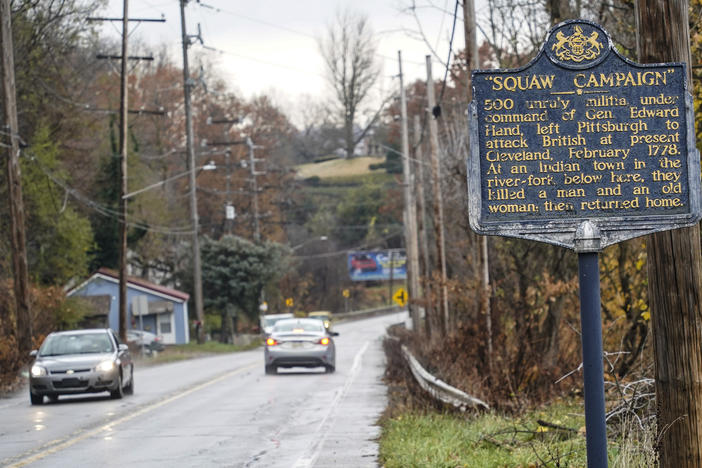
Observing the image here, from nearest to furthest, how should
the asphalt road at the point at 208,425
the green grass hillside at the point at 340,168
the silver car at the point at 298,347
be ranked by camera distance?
the asphalt road at the point at 208,425
the silver car at the point at 298,347
the green grass hillside at the point at 340,168

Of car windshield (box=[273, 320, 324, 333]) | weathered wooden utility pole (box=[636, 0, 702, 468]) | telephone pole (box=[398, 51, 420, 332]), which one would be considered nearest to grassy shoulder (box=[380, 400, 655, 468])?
weathered wooden utility pole (box=[636, 0, 702, 468])

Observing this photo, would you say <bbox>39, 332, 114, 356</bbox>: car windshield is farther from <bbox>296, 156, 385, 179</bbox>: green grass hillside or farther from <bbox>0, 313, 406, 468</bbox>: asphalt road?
<bbox>296, 156, 385, 179</bbox>: green grass hillside

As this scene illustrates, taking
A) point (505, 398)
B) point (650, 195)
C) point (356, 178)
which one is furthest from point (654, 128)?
point (356, 178)

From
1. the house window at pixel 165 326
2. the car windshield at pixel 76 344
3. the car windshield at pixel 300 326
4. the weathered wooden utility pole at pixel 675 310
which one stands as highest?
the weathered wooden utility pole at pixel 675 310

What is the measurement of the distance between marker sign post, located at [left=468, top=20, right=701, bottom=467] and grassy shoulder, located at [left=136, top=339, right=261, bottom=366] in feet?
115

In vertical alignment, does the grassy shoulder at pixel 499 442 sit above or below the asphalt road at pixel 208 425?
above

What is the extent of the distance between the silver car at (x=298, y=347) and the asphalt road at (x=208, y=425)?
759 mm

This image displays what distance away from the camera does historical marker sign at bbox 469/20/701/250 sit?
8109 mm

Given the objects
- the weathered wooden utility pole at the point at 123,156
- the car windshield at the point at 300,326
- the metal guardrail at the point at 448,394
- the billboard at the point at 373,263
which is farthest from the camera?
the billboard at the point at 373,263

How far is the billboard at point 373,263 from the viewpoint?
9144 cm

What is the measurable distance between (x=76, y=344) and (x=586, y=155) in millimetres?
16555

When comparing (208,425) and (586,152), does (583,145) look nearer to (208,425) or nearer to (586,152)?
(586,152)

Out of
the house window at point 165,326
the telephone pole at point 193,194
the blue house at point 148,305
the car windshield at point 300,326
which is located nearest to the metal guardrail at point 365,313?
the blue house at point 148,305

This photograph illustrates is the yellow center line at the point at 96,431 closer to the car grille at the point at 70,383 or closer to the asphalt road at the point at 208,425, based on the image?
the asphalt road at the point at 208,425
